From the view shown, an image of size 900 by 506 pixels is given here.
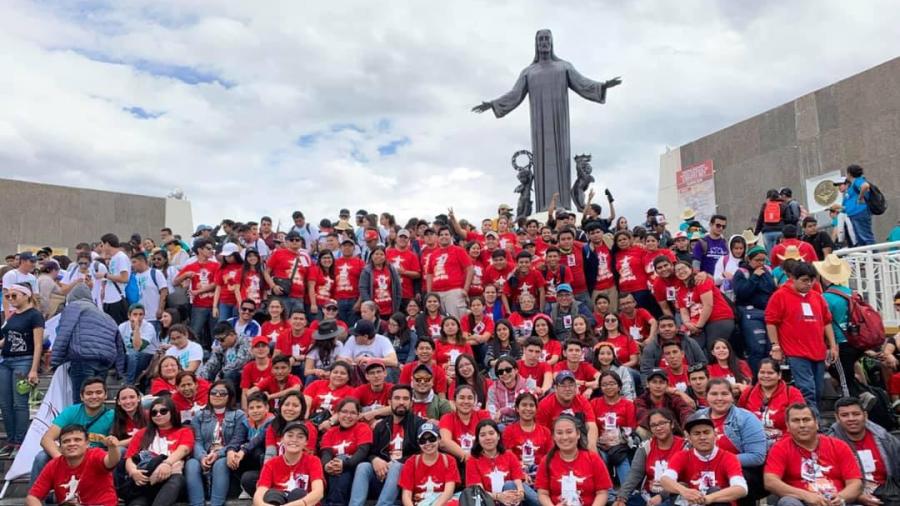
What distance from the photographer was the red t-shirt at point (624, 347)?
753 cm

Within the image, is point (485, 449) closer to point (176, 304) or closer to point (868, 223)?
point (176, 304)

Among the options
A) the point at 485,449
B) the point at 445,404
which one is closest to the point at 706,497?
the point at 485,449

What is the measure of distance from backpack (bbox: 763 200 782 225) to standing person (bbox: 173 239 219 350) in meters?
7.88

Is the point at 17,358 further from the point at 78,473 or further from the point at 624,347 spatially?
the point at 624,347

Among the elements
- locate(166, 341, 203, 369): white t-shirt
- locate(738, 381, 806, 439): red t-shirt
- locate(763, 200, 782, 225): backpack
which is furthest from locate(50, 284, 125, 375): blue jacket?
locate(763, 200, 782, 225): backpack

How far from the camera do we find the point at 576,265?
915 centimetres

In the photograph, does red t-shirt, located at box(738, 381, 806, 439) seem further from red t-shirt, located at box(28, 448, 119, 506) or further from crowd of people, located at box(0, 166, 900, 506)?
red t-shirt, located at box(28, 448, 119, 506)

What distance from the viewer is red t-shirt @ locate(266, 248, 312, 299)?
367 inches

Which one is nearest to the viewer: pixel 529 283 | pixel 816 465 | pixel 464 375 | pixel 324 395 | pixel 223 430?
pixel 816 465

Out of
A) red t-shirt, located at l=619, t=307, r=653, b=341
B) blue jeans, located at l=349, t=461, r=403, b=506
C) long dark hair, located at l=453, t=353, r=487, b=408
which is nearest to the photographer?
blue jeans, located at l=349, t=461, r=403, b=506

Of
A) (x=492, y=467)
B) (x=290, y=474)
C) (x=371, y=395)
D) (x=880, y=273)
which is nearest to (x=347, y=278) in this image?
(x=371, y=395)

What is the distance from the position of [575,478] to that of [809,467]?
168 cm

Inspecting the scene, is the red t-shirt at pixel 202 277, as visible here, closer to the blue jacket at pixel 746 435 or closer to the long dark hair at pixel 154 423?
the long dark hair at pixel 154 423

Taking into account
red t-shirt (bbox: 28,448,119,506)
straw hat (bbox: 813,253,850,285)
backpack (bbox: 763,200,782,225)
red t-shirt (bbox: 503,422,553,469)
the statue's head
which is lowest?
red t-shirt (bbox: 28,448,119,506)
